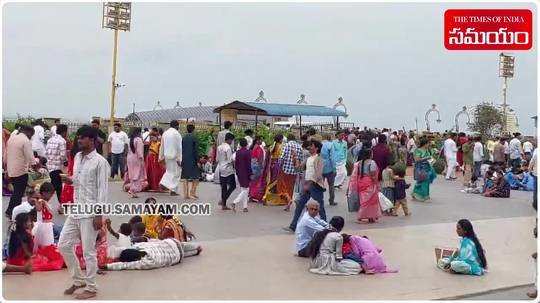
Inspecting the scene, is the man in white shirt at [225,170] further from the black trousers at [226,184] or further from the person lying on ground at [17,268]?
the person lying on ground at [17,268]

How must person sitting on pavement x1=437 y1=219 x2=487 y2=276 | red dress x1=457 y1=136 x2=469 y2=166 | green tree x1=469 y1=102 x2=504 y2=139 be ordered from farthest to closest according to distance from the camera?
green tree x1=469 y1=102 x2=504 y2=139 < red dress x1=457 y1=136 x2=469 y2=166 < person sitting on pavement x1=437 y1=219 x2=487 y2=276

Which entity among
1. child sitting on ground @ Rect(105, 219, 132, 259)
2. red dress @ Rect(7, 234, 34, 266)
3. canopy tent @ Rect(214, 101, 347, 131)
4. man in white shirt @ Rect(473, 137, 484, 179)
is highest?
canopy tent @ Rect(214, 101, 347, 131)

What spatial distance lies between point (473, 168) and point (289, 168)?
8348mm

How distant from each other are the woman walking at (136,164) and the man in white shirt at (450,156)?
9508mm

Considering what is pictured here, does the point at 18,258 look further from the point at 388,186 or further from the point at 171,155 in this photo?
the point at 388,186

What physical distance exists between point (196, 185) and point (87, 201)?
6.59 m

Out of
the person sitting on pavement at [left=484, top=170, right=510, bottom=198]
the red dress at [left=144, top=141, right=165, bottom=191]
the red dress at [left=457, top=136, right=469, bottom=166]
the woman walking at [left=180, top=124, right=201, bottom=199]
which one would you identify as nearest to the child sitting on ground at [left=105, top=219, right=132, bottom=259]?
the woman walking at [left=180, top=124, right=201, bottom=199]

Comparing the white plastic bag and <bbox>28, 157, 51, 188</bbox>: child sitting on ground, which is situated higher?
<bbox>28, 157, 51, 188</bbox>: child sitting on ground

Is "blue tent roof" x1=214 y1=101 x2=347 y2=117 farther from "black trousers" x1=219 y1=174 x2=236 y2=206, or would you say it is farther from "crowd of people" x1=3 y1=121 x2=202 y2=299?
"crowd of people" x1=3 y1=121 x2=202 y2=299

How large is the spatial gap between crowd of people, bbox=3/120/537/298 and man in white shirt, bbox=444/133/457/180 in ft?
0.15

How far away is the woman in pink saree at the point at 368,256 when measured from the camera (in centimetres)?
683

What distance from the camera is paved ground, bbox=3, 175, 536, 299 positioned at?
6.03 meters

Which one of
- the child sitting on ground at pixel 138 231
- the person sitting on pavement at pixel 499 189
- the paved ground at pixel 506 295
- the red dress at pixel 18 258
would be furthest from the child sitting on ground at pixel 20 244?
the person sitting on pavement at pixel 499 189

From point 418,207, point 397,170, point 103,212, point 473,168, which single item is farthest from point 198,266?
point 473,168
